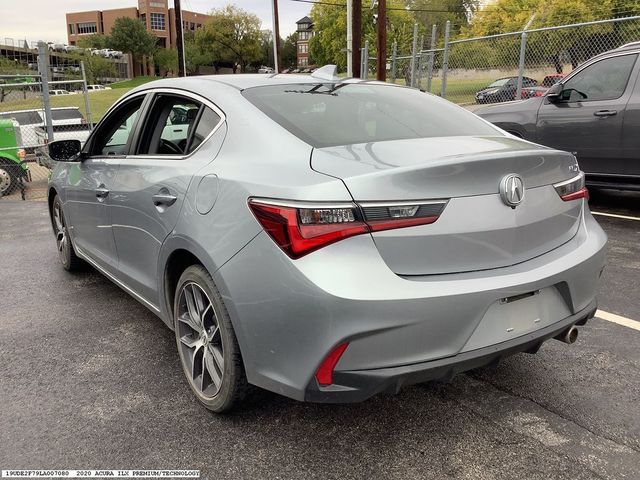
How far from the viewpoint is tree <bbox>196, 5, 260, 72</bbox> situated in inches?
3649

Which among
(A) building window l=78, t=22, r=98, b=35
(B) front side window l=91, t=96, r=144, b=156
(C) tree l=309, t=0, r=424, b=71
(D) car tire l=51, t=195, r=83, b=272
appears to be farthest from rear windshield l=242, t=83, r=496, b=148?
(A) building window l=78, t=22, r=98, b=35

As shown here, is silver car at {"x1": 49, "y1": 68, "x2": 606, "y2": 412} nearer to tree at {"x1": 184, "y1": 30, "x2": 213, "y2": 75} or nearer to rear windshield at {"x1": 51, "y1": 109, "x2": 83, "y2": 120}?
rear windshield at {"x1": 51, "y1": 109, "x2": 83, "y2": 120}

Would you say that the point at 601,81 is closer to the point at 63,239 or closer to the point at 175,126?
the point at 175,126

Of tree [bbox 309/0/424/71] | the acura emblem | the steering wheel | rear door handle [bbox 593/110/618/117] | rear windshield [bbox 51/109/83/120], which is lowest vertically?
the acura emblem

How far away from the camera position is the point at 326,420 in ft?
8.69

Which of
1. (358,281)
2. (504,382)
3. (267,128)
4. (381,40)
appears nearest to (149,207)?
(267,128)

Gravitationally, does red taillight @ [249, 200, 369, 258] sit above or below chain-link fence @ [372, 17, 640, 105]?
below

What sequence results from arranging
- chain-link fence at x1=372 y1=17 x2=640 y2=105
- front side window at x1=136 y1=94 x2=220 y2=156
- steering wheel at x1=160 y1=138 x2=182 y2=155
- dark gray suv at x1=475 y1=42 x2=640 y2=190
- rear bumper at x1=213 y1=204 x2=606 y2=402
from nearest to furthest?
rear bumper at x1=213 y1=204 x2=606 y2=402 < front side window at x1=136 y1=94 x2=220 y2=156 < steering wheel at x1=160 y1=138 x2=182 y2=155 < dark gray suv at x1=475 y1=42 x2=640 y2=190 < chain-link fence at x1=372 y1=17 x2=640 y2=105

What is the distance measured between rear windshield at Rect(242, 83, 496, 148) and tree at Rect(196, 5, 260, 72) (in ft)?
312

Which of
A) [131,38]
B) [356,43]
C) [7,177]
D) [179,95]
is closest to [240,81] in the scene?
[179,95]

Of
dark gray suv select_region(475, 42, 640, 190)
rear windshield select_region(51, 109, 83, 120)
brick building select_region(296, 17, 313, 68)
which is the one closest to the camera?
dark gray suv select_region(475, 42, 640, 190)

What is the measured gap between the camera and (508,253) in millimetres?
2260

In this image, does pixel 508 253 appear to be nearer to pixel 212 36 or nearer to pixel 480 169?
pixel 480 169

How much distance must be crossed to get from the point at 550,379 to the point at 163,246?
82.7 inches
